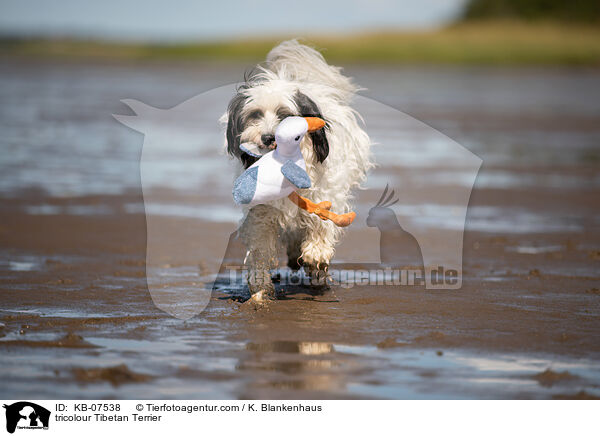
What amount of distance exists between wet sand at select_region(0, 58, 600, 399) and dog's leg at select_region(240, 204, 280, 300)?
17 cm

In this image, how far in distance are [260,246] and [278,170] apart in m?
0.74

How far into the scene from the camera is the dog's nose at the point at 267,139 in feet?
17.6

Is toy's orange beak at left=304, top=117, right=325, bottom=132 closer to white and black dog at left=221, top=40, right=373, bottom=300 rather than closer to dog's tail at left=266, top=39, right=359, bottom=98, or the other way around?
white and black dog at left=221, top=40, right=373, bottom=300

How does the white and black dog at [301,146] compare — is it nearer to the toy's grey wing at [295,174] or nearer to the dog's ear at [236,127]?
the dog's ear at [236,127]

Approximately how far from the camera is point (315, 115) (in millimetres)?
5605

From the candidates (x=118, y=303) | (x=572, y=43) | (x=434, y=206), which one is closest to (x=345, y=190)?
(x=118, y=303)

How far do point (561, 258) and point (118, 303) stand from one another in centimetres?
390

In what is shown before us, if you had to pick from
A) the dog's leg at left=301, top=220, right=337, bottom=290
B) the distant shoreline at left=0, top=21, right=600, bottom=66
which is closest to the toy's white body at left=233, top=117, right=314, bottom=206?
the dog's leg at left=301, top=220, right=337, bottom=290

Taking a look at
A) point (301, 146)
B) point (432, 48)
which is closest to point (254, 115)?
point (301, 146)
